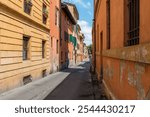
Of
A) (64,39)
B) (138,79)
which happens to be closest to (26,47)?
(138,79)

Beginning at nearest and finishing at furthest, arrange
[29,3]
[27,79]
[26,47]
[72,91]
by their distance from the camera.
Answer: [72,91]
[27,79]
[26,47]
[29,3]

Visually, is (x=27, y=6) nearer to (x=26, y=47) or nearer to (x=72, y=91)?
(x=26, y=47)

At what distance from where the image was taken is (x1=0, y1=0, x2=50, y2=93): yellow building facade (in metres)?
10.4

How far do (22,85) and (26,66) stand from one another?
3.77 feet

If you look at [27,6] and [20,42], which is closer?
[20,42]

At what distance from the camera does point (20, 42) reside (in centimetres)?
1262

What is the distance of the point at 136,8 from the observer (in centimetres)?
513

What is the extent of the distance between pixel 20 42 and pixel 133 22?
26.4ft

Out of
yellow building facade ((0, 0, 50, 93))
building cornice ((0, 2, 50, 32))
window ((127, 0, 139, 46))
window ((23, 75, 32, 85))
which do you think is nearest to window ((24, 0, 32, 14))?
yellow building facade ((0, 0, 50, 93))

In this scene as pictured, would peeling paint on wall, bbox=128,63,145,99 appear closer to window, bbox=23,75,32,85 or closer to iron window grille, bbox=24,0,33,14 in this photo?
window, bbox=23,75,32,85

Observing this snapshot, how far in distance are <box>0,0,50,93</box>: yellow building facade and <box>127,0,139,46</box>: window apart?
5.63 meters

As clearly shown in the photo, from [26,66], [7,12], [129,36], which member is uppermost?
[7,12]

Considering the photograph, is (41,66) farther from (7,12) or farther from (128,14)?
(128,14)

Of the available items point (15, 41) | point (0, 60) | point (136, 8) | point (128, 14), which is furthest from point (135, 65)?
point (15, 41)
